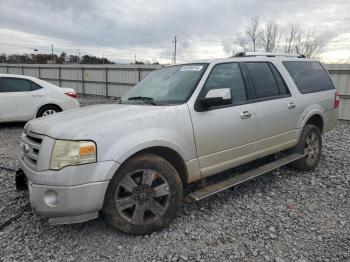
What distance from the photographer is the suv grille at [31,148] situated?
10.3 feet

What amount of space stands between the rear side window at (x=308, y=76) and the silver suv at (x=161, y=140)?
0.23 ft

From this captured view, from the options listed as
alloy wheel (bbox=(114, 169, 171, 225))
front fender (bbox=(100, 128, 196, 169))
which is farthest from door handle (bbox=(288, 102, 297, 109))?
alloy wheel (bbox=(114, 169, 171, 225))

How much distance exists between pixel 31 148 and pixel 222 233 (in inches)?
81.8

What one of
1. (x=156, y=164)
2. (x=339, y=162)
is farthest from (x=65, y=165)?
(x=339, y=162)

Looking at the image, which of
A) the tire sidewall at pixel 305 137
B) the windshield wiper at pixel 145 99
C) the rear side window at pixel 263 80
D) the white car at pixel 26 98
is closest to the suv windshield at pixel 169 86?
the windshield wiper at pixel 145 99

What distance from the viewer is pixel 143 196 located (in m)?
3.25

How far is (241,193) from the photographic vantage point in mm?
4410

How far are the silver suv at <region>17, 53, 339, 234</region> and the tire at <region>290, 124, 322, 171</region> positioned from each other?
9cm

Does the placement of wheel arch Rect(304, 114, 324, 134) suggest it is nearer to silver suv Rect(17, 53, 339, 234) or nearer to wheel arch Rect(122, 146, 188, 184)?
silver suv Rect(17, 53, 339, 234)

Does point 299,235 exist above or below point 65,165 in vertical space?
below

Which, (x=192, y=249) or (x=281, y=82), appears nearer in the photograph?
(x=192, y=249)

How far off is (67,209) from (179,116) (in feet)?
4.58

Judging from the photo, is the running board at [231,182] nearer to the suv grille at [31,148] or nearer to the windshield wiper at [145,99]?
the windshield wiper at [145,99]

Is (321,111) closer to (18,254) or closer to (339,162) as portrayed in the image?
(339,162)
